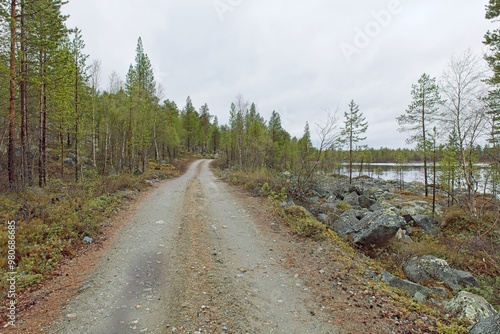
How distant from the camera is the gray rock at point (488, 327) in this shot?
325cm

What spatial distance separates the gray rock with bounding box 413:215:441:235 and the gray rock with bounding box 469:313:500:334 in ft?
39.9

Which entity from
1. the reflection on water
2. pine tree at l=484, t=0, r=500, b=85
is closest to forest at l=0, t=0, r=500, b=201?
pine tree at l=484, t=0, r=500, b=85

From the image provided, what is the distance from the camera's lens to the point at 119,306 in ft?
13.6

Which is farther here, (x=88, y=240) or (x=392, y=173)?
(x=392, y=173)

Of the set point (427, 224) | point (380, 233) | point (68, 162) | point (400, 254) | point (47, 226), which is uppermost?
point (68, 162)

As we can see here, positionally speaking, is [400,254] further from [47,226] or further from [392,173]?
[392,173]

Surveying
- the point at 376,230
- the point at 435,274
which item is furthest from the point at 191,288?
the point at 435,274

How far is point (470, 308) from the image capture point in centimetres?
435

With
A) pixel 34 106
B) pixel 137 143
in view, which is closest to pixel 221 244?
pixel 34 106

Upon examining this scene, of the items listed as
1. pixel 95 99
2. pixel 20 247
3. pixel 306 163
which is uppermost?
pixel 95 99

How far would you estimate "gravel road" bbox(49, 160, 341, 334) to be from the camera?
371cm

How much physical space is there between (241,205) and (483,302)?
866 cm

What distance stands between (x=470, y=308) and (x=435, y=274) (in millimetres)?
2682

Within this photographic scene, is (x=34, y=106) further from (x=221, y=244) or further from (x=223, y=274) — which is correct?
(x=223, y=274)
